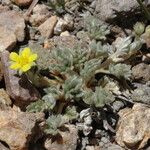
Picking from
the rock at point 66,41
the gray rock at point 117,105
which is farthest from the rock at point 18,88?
the gray rock at point 117,105

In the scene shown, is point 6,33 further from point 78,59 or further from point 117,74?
point 117,74

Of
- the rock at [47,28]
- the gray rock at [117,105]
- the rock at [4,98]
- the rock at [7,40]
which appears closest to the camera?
the rock at [4,98]

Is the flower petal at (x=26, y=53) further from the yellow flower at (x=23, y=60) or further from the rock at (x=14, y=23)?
the rock at (x=14, y=23)

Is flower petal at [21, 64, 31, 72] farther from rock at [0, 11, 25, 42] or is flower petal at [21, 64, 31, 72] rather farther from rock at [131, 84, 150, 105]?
rock at [131, 84, 150, 105]

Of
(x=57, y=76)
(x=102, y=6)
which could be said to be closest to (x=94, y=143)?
(x=57, y=76)

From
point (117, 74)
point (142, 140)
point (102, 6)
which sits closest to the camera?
point (142, 140)

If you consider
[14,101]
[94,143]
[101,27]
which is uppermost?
[101,27]

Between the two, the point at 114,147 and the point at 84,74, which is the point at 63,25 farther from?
the point at 114,147
